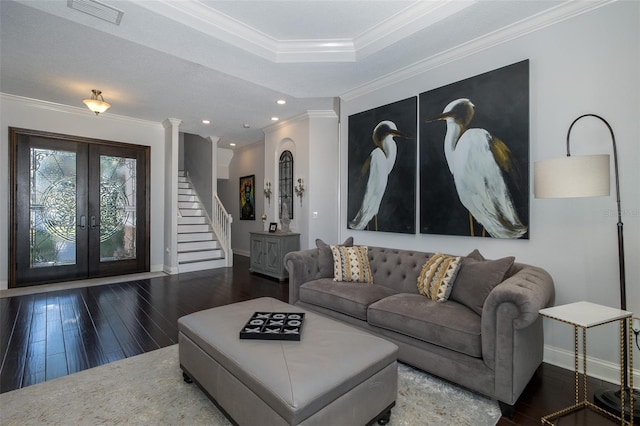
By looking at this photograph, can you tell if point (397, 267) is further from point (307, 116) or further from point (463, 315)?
point (307, 116)

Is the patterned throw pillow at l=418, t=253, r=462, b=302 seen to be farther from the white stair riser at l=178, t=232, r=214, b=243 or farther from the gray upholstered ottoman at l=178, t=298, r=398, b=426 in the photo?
the white stair riser at l=178, t=232, r=214, b=243

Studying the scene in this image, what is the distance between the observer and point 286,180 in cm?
651

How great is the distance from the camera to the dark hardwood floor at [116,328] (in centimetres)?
222

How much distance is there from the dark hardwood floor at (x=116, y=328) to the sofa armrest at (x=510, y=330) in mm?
248

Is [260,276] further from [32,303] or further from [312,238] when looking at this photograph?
[32,303]

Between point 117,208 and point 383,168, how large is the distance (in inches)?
205

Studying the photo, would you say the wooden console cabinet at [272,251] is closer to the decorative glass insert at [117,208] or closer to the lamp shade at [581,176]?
the decorative glass insert at [117,208]

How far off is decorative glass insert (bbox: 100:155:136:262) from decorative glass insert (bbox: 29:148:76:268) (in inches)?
17.6

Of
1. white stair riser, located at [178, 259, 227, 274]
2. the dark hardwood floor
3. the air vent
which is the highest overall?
the air vent

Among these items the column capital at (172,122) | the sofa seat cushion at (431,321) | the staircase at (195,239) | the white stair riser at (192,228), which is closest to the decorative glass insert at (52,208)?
the column capital at (172,122)

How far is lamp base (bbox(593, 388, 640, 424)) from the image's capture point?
1.88 metres

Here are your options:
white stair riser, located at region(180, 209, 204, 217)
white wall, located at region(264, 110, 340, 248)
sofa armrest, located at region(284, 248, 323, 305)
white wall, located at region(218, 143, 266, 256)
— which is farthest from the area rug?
white stair riser, located at region(180, 209, 204, 217)

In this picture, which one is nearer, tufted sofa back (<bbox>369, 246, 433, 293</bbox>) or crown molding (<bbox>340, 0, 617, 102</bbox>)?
crown molding (<bbox>340, 0, 617, 102</bbox>)

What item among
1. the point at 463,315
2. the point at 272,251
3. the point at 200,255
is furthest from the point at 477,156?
the point at 200,255
